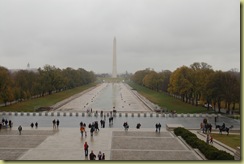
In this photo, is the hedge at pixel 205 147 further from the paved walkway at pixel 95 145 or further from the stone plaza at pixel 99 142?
the paved walkway at pixel 95 145

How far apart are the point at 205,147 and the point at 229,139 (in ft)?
22.6

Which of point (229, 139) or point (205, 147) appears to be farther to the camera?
point (229, 139)

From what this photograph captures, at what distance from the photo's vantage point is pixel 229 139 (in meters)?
28.9

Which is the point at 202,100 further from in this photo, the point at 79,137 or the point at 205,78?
the point at 79,137

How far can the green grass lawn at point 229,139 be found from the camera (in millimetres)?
26734

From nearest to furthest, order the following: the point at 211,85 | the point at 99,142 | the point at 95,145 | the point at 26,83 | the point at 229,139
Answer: the point at 95,145, the point at 99,142, the point at 229,139, the point at 211,85, the point at 26,83

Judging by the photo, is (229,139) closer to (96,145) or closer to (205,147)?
(205,147)

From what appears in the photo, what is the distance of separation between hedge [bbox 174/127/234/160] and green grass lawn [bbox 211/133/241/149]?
2.68 meters

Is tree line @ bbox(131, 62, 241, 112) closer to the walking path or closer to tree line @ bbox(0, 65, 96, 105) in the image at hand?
the walking path

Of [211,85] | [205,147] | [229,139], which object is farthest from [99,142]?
[211,85]

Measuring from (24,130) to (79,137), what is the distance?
6580 mm

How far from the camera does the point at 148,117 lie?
44.1m

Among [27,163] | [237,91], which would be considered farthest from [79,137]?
[237,91]

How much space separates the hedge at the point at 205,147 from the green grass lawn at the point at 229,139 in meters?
2.68
